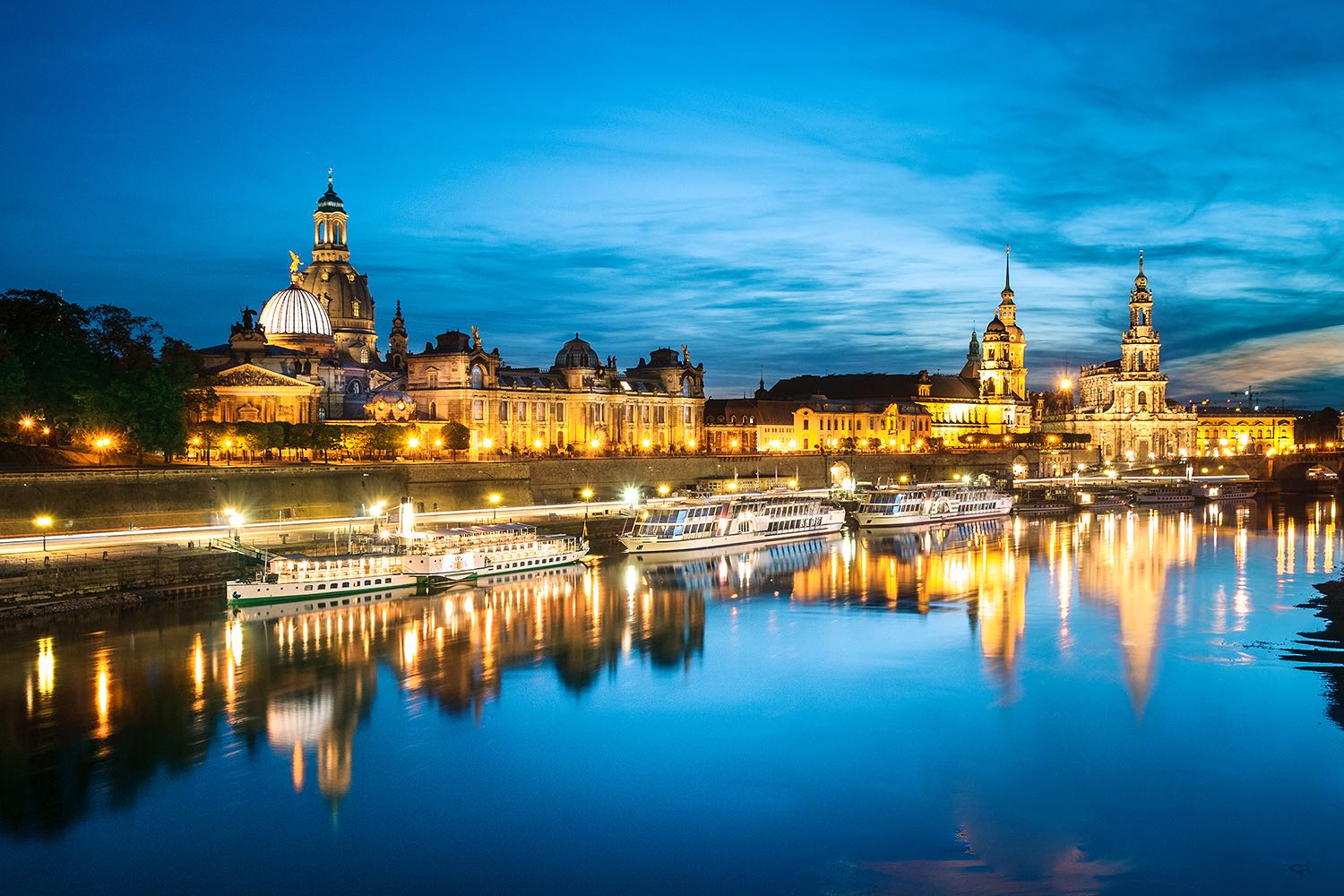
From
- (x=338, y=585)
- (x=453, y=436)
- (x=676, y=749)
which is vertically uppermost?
(x=453, y=436)

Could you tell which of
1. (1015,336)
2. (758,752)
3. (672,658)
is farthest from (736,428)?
(758,752)

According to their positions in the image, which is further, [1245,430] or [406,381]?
[1245,430]

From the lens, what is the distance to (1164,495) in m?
89.3

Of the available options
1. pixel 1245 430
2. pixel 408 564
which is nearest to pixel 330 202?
pixel 408 564

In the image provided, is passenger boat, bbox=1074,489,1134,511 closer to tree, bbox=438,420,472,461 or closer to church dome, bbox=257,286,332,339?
tree, bbox=438,420,472,461

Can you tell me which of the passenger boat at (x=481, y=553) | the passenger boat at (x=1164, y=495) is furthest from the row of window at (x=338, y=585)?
the passenger boat at (x=1164, y=495)

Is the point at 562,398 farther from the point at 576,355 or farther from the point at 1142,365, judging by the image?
the point at 1142,365

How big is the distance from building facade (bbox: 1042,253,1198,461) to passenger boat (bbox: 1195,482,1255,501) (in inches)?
1274

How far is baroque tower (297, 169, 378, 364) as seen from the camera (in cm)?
8738

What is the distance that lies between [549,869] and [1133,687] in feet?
49.6

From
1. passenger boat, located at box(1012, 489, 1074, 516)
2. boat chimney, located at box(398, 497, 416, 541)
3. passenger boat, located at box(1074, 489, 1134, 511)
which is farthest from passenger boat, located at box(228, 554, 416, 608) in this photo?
passenger boat, located at box(1074, 489, 1134, 511)

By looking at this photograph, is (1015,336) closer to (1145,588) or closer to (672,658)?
(1145,588)

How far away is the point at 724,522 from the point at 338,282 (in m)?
44.4

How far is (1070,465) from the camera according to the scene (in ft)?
399
